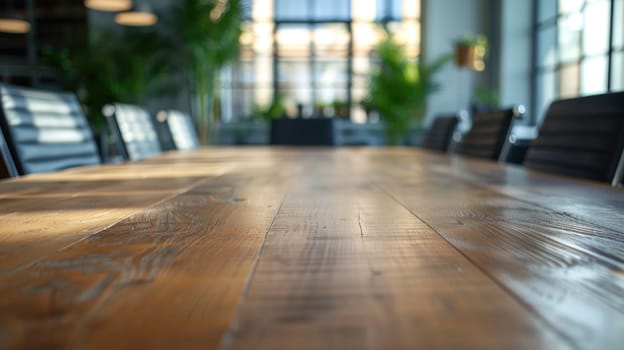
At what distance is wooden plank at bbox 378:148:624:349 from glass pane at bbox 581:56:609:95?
18.2 ft

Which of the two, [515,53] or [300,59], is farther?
[300,59]

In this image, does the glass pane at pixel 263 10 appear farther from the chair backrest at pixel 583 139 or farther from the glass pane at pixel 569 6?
the chair backrest at pixel 583 139

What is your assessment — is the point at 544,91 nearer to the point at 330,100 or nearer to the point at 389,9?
the point at 389,9

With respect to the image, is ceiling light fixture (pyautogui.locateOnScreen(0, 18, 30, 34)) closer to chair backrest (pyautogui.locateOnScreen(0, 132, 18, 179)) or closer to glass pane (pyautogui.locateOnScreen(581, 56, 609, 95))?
chair backrest (pyautogui.locateOnScreen(0, 132, 18, 179))

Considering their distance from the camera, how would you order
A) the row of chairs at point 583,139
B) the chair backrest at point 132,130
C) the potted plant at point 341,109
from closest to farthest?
1. the row of chairs at point 583,139
2. the chair backrest at point 132,130
3. the potted plant at point 341,109

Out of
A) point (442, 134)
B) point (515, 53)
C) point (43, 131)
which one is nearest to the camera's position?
point (43, 131)

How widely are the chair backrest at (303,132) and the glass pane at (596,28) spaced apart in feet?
11.6

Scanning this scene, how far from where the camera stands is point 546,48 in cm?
703

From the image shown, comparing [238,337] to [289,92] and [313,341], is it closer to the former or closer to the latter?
[313,341]

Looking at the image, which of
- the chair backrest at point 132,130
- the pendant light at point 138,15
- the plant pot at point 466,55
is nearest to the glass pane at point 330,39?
the plant pot at point 466,55

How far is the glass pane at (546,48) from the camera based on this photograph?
6.89m

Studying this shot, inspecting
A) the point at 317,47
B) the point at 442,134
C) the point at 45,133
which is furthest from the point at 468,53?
the point at 45,133

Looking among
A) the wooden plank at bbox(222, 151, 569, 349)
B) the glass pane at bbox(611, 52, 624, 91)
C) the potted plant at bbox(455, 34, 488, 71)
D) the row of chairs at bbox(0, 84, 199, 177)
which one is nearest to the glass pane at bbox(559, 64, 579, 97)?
the glass pane at bbox(611, 52, 624, 91)

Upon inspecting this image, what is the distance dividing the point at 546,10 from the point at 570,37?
31.2 inches
